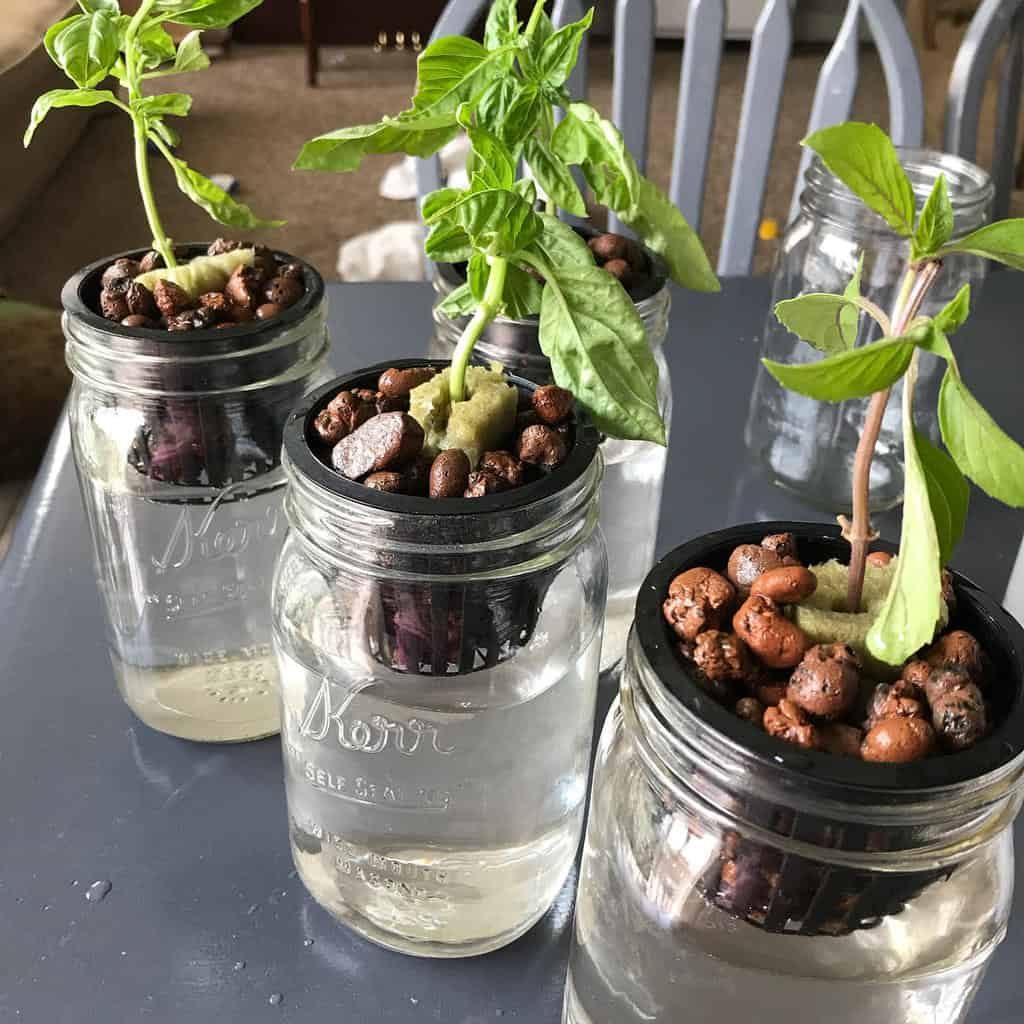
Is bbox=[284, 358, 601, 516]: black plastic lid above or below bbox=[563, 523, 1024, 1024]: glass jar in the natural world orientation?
above

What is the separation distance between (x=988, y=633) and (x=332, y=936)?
26 centimetres

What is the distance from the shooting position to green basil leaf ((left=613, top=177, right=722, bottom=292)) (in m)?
0.48

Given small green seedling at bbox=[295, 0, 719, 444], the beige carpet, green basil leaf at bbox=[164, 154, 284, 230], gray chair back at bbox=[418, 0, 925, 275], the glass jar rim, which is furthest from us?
the beige carpet

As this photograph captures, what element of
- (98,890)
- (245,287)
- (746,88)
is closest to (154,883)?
(98,890)

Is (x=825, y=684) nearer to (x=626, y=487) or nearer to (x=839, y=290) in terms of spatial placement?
(x=626, y=487)

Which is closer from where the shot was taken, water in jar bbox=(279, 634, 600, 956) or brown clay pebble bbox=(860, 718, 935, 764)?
brown clay pebble bbox=(860, 718, 935, 764)

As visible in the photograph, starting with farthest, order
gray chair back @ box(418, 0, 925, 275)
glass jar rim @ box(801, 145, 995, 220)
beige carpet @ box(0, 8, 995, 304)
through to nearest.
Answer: beige carpet @ box(0, 8, 995, 304), gray chair back @ box(418, 0, 925, 275), glass jar rim @ box(801, 145, 995, 220)

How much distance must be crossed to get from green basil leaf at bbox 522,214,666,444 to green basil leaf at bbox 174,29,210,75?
0.58 ft

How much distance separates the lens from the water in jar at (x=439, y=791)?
39cm

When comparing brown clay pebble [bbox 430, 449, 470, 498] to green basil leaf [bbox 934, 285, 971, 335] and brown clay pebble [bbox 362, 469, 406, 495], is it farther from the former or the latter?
green basil leaf [bbox 934, 285, 971, 335]

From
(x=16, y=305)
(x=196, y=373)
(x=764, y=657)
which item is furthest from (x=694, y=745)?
(x=16, y=305)

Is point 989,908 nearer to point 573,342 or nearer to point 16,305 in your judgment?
point 573,342

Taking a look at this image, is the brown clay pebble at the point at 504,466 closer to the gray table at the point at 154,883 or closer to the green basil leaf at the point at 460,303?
the green basil leaf at the point at 460,303

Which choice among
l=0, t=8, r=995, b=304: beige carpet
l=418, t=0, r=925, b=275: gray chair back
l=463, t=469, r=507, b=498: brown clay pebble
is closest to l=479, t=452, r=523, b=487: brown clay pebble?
l=463, t=469, r=507, b=498: brown clay pebble
